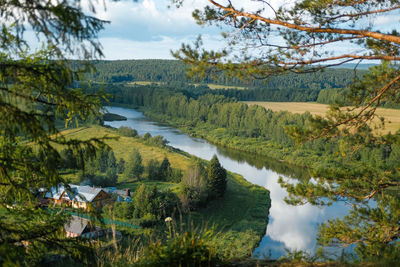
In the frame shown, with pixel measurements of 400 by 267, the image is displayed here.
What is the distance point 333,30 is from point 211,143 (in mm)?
29077

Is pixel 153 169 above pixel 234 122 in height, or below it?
below

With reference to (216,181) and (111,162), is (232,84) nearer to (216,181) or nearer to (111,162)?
(111,162)

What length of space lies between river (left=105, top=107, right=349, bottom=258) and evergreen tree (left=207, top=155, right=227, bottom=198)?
2.64 m

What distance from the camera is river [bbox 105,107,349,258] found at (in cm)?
1244

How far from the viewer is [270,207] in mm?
16672

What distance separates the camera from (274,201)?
1753 cm

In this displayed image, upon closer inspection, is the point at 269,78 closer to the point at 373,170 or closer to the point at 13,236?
the point at 373,170

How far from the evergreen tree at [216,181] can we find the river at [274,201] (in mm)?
2645

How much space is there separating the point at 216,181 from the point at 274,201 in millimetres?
3061

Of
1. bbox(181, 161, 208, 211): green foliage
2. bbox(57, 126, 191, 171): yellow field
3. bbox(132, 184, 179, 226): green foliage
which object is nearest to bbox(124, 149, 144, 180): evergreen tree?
bbox(57, 126, 191, 171): yellow field

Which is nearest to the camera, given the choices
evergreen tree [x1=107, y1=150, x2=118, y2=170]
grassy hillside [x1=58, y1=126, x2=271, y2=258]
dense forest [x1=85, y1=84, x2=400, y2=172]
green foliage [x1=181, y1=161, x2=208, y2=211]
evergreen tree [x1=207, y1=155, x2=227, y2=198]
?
grassy hillside [x1=58, y1=126, x2=271, y2=258]

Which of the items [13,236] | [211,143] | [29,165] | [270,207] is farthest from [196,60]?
[211,143]

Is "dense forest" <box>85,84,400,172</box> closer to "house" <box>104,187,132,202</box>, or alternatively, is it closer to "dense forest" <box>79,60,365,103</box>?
"dense forest" <box>79,60,365,103</box>

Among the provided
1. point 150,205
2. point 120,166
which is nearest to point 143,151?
point 120,166
